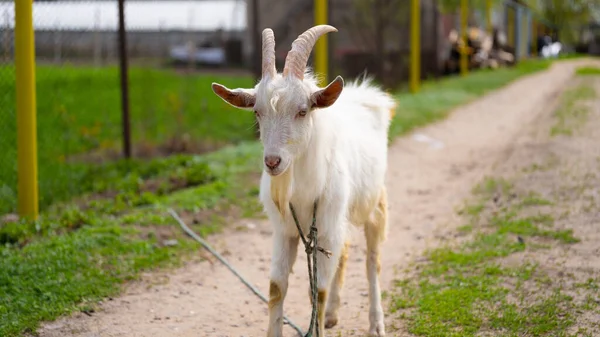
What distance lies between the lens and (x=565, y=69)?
2375 centimetres

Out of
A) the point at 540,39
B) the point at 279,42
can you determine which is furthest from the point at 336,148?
the point at 540,39

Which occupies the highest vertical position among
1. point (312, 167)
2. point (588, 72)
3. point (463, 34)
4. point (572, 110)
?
point (463, 34)

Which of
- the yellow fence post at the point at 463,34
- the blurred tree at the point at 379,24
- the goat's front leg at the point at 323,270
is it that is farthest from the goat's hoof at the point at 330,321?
the yellow fence post at the point at 463,34

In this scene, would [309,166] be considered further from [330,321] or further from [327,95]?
[330,321]

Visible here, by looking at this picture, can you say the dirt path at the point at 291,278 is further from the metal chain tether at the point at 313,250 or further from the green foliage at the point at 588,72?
the green foliage at the point at 588,72

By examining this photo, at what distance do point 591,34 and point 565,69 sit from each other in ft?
64.5

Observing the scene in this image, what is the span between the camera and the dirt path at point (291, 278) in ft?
17.1

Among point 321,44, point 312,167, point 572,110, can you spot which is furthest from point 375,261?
point 572,110

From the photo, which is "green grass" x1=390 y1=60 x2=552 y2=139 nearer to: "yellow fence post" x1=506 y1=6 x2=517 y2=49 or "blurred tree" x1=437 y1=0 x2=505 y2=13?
"blurred tree" x1=437 y1=0 x2=505 y2=13

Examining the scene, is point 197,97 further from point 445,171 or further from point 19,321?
point 19,321

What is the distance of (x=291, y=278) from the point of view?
20.7ft

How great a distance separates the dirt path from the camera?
523 cm

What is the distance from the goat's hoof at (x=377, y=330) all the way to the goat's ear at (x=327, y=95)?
1.58m

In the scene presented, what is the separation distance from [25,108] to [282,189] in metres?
3.28
